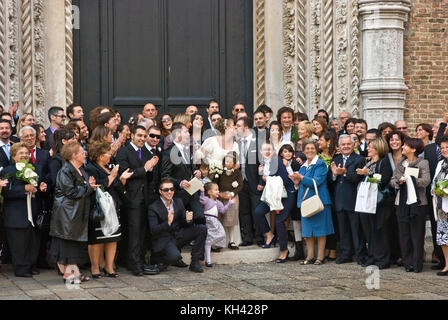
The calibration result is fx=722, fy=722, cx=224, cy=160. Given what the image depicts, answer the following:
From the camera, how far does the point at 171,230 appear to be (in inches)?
339

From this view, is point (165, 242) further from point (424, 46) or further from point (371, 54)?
point (424, 46)

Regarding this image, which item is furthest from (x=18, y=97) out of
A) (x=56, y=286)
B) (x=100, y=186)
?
(x=56, y=286)

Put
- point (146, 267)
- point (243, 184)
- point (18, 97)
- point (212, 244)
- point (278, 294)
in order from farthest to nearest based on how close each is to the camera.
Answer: point (18, 97) → point (243, 184) → point (212, 244) → point (146, 267) → point (278, 294)

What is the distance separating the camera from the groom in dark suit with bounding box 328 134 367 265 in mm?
9211

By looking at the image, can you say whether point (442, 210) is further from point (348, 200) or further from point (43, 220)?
point (43, 220)

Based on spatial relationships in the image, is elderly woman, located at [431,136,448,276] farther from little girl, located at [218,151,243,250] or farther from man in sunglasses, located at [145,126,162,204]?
man in sunglasses, located at [145,126,162,204]

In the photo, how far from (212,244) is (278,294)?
1.91 metres

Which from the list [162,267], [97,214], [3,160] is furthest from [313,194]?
[3,160]

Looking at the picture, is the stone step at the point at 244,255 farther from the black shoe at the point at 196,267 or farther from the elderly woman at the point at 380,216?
the elderly woman at the point at 380,216

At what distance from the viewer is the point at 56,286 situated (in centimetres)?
768

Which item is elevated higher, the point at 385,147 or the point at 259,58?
the point at 259,58

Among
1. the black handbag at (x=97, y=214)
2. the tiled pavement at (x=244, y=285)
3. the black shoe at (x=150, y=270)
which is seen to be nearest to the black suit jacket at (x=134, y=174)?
the black handbag at (x=97, y=214)

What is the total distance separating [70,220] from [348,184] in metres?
3.61

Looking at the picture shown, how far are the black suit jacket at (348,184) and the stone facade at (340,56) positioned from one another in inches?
114
